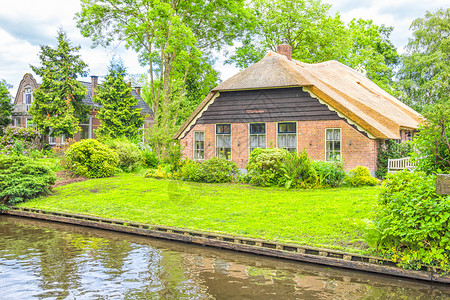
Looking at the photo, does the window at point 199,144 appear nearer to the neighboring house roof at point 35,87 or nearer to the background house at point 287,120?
the background house at point 287,120

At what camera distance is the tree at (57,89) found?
32281mm

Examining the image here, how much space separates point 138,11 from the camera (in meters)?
33.5

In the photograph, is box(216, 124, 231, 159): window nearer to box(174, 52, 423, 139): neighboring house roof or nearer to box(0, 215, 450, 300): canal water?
box(174, 52, 423, 139): neighboring house roof

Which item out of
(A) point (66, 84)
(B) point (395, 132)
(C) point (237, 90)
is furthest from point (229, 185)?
(A) point (66, 84)

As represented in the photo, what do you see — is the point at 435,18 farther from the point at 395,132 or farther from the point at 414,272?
the point at 414,272

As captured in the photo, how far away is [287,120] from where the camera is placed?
20.6 metres

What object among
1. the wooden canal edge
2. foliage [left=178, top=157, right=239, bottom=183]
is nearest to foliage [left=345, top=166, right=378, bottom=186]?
foliage [left=178, top=157, right=239, bottom=183]

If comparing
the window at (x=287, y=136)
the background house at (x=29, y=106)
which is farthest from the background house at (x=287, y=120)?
the background house at (x=29, y=106)

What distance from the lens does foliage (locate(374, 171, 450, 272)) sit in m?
7.58

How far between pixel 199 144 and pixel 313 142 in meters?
6.77

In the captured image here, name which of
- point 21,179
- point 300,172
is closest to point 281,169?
point 300,172

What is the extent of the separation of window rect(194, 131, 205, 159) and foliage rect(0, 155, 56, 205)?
27.2ft

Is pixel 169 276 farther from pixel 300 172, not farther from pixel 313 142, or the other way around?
pixel 313 142

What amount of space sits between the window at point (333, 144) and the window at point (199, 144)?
280 inches
